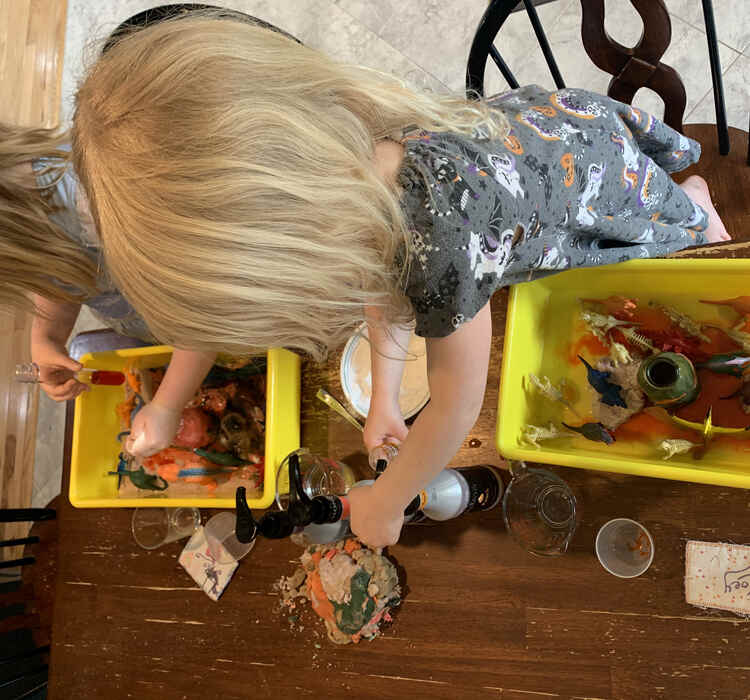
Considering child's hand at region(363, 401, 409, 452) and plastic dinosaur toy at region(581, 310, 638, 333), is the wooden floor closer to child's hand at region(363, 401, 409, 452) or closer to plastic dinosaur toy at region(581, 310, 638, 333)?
child's hand at region(363, 401, 409, 452)

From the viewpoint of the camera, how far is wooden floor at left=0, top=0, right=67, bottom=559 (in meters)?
2.35

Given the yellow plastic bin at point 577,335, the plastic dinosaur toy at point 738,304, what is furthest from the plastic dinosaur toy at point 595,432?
the plastic dinosaur toy at point 738,304

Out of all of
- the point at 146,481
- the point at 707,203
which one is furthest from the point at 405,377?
the point at 707,203

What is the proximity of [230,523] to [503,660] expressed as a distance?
1.74 feet

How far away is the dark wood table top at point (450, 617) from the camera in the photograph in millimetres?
908

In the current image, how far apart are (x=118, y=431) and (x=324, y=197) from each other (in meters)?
0.90

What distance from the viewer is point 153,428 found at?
1.17 metres

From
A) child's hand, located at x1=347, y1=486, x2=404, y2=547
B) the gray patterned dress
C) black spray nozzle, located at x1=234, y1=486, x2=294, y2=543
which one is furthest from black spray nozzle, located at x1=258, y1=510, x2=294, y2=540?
the gray patterned dress

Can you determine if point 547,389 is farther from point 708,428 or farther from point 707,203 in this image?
point 707,203

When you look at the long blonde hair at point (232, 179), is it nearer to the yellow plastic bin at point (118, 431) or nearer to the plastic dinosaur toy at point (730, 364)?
the yellow plastic bin at point (118, 431)

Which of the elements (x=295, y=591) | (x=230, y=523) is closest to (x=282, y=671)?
(x=295, y=591)

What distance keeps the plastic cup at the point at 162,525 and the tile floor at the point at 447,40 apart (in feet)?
3.86

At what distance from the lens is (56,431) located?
8.14 feet

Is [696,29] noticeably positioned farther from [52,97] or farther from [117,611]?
[52,97]
